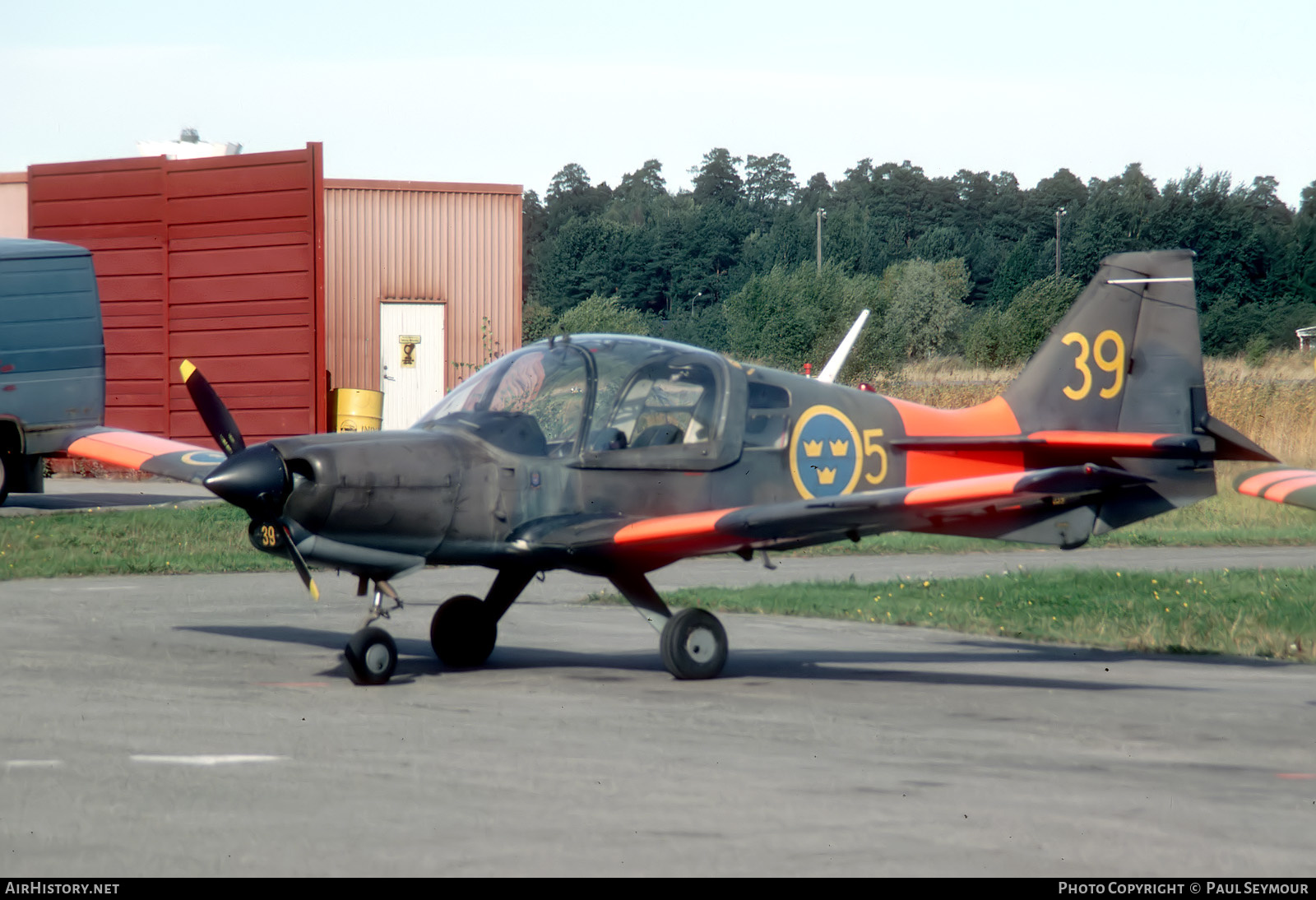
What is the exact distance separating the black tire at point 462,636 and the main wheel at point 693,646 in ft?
4.73

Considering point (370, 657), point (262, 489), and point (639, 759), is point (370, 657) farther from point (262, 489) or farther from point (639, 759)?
point (639, 759)

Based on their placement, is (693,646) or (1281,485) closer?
(1281,485)

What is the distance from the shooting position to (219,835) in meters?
5.11

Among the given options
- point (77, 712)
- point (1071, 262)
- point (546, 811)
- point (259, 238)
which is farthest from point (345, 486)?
point (1071, 262)

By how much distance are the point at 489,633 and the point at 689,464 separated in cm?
188

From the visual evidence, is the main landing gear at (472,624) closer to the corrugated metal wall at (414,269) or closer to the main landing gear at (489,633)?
the main landing gear at (489,633)

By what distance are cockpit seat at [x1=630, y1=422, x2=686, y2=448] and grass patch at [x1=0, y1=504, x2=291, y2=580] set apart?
26.3 feet

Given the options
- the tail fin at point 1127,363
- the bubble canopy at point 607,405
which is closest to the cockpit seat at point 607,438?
the bubble canopy at point 607,405

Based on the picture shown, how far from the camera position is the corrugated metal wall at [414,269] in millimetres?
30938

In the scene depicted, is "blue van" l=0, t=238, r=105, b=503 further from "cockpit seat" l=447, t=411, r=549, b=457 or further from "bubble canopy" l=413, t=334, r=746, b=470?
"cockpit seat" l=447, t=411, r=549, b=457

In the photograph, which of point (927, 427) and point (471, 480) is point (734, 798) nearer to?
point (471, 480)

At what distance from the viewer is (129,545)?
57.8 ft

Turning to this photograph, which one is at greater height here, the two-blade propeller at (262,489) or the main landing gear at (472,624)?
the two-blade propeller at (262,489)

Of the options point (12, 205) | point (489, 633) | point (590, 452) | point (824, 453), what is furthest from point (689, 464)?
point (12, 205)
